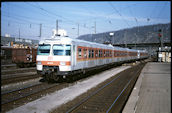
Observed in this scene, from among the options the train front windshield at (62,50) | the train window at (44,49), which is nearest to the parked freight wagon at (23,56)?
the train window at (44,49)

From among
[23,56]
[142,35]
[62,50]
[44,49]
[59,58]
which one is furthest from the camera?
[142,35]

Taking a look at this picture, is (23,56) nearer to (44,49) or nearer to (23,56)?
(23,56)

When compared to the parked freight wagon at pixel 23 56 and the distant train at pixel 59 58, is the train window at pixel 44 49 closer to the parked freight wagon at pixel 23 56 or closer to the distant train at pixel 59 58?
the distant train at pixel 59 58

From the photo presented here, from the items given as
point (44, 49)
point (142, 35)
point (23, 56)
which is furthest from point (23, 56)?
point (142, 35)

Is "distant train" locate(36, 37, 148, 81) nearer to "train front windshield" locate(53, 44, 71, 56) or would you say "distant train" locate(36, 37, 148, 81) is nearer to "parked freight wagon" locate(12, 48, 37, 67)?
"train front windshield" locate(53, 44, 71, 56)

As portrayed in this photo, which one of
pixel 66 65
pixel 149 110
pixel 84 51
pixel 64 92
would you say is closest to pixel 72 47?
pixel 66 65

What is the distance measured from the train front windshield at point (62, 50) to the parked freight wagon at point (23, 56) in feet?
50.9

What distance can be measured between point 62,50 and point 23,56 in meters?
15.8

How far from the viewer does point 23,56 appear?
25469 millimetres

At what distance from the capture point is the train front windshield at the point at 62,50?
1147 centimetres

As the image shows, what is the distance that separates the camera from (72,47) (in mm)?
11781

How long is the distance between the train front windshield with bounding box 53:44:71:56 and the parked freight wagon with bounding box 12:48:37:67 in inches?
610

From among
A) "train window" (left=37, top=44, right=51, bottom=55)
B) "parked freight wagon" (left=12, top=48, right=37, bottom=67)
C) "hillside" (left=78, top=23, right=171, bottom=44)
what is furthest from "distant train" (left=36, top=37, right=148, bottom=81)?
"hillside" (left=78, top=23, right=171, bottom=44)

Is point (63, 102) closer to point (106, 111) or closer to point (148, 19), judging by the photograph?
point (106, 111)
